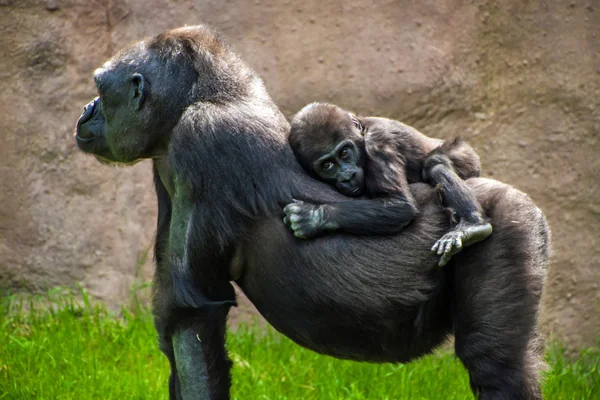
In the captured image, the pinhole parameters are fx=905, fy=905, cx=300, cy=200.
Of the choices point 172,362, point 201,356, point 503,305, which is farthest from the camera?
point 172,362

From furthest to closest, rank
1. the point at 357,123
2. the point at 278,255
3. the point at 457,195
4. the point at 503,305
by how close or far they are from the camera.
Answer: the point at 357,123, the point at 278,255, the point at 457,195, the point at 503,305

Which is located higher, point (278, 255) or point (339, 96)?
point (278, 255)

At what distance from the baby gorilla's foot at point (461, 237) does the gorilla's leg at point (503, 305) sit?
0.19ft

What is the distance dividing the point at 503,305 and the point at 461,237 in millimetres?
275

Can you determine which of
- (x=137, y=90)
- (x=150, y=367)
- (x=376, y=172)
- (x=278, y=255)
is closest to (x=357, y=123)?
(x=376, y=172)

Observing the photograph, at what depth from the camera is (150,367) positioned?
15.8ft

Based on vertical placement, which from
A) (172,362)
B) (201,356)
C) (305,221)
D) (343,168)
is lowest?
(172,362)

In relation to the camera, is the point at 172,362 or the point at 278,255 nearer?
the point at 278,255

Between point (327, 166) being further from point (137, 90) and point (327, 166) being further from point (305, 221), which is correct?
point (137, 90)

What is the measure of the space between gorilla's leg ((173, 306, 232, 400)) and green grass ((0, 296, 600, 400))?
3.06 feet

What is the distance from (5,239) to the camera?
550cm

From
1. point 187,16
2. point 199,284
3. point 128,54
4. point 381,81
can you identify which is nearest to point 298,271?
point 199,284

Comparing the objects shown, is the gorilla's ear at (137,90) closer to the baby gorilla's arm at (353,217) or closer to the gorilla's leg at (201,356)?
the baby gorilla's arm at (353,217)

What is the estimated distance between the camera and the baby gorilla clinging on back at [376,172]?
10.7 ft
